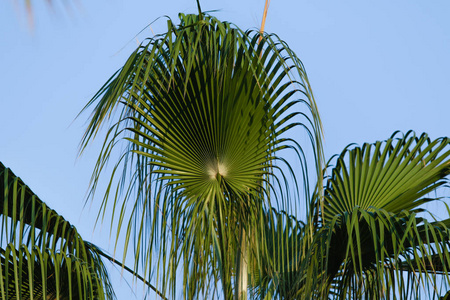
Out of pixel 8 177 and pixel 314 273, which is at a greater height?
pixel 8 177

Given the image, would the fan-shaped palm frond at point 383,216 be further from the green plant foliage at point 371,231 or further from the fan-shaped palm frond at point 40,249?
the fan-shaped palm frond at point 40,249

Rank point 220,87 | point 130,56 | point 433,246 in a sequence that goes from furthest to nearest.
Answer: point 433,246 < point 130,56 < point 220,87

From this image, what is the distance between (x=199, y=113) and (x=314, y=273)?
3.46 feet

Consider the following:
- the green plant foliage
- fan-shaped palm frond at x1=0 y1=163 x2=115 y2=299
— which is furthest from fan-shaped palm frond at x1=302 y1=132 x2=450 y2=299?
fan-shaped palm frond at x1=0 y1=163 x2=115 y2=299

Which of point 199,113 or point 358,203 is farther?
point 358,203

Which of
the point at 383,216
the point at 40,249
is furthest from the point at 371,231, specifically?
the point at 40,249

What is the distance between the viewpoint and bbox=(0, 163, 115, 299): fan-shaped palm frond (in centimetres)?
322

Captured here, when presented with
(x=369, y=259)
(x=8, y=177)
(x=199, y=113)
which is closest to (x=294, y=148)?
(x=199, y=113)

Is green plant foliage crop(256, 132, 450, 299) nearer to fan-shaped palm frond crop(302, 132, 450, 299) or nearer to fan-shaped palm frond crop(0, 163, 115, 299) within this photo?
fan-shaped palm frond crop(302, 132, 450, 299)

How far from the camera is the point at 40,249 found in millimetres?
3582

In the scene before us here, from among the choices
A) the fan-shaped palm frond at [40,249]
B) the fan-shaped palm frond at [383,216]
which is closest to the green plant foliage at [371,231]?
the fan-shaped palm frond at [383,216]

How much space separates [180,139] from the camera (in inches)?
122

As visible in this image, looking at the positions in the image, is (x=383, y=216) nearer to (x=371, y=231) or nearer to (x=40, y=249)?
(x=371, y=231)

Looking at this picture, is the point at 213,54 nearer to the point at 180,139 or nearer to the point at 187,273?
the point at 180,139
